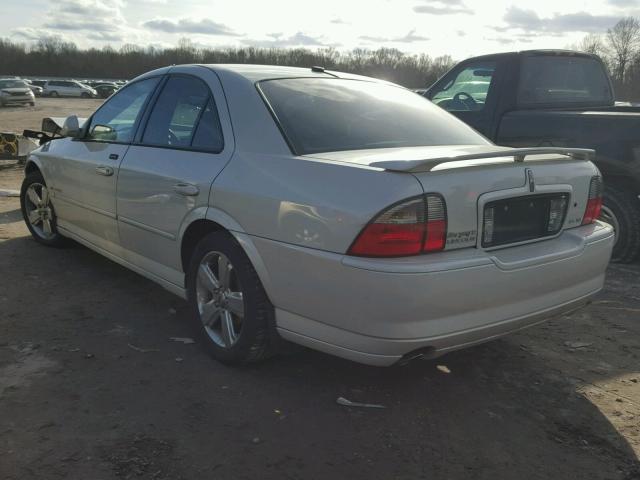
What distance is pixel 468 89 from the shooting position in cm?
633

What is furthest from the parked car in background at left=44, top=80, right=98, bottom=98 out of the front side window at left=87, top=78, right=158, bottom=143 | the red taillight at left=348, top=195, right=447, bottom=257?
the red taillight at left=348, top=195, right=447, bottom=257

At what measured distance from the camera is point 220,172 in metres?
3.28

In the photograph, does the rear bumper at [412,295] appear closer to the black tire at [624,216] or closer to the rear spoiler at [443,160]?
the rear spoiler at [443,160]

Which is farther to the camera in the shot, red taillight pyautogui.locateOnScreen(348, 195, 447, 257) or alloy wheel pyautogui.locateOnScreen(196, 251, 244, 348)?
alloy wheel pyautogui.locateOnScreen(196, 251, 244, 348)

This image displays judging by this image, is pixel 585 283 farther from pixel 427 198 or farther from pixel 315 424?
pixel 315 424

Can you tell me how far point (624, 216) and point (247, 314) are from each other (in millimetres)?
3809

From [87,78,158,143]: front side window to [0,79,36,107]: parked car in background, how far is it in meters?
36.1

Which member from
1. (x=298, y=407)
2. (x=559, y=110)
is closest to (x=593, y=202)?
(x=298, y=407)

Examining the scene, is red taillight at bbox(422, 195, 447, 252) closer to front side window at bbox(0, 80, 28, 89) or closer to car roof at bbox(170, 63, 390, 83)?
car roof at bbox(170, 63, 390, 83)

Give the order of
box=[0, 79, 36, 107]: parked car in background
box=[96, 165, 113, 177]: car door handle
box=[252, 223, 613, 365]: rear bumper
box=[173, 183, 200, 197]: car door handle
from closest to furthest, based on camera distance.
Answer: box=[252, 223, 613, 365]: rear bumper, box=[173, 183, 200, 197]: car door handle, box=[96, 165, 113, 177]: car door handle, box=[0, 79, 36, 107]: parked car in background

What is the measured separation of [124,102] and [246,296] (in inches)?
89.1

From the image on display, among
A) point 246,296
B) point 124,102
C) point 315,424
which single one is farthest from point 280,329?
point 124,102

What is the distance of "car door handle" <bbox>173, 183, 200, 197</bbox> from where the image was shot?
134 inches

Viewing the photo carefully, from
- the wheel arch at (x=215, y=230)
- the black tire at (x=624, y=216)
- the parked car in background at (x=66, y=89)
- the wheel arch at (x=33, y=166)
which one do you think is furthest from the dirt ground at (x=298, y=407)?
the parked car in background at (x=66, y=89)
